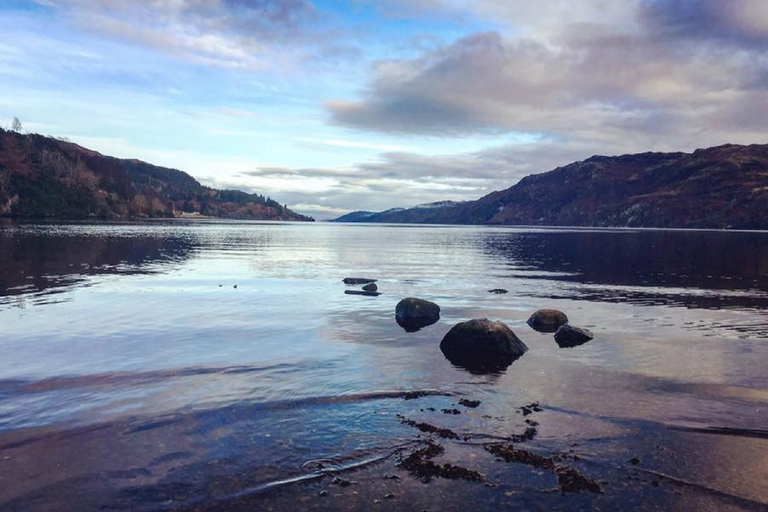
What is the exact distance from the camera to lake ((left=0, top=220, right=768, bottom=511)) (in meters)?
11.0

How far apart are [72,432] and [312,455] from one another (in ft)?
21.3

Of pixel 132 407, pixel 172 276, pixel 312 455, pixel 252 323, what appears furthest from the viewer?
pixel 172 276

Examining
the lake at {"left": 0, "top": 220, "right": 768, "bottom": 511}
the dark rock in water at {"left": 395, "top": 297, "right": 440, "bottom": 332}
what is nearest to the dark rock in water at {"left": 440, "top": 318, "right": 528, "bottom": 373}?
the lake at {"left": 0, "top": 220, "right": 768, "bottom": 511}

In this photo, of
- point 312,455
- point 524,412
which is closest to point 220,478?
point 312,455

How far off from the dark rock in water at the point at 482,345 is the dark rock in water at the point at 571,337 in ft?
10.4

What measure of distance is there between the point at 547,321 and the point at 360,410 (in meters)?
16.5

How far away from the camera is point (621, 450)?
1310cm

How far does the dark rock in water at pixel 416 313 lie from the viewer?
30.2 metres

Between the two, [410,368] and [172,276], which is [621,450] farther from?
[172,276]

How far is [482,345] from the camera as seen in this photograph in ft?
74.5

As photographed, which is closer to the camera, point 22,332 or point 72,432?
point 72,432

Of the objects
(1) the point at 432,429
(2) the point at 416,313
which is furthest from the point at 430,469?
(2) the point at 416,313

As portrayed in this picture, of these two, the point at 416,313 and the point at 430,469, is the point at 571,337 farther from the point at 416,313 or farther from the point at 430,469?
the point at 430,469

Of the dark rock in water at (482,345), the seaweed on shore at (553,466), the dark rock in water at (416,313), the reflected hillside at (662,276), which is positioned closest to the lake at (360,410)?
the seaweed on shore at (553,466)
